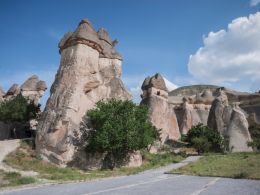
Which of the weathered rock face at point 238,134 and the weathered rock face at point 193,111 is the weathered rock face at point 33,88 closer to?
the weathered rock face at point 193,111

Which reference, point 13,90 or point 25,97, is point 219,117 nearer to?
point 25,97

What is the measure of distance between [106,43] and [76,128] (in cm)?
1480

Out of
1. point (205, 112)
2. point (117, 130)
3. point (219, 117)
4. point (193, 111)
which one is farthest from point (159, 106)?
point (205, 112)

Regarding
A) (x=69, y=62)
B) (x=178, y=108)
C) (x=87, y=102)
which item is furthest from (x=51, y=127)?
(x=178, y=108)

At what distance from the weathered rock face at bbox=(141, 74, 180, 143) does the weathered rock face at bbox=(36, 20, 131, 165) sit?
866 cm

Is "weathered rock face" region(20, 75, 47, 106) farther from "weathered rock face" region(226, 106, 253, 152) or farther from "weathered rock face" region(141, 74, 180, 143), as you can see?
"weathered rock face" region(226, 106, 253, 152)

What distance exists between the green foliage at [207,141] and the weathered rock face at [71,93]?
9690 millimetres

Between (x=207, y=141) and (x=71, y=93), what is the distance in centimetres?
1693

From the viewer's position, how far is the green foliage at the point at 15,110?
35.7 m

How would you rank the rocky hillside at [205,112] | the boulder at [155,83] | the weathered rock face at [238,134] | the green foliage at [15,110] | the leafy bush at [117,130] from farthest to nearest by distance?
the boulder at [155,83] → the green foliage at [15,110] → the rocky hillside at [205,112] → the weathered rock face at [238,134] → the leafy bush at [117,130]

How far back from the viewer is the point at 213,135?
36.5m

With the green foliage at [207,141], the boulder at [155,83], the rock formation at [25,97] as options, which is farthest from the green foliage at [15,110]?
the green foliage at [207,141]

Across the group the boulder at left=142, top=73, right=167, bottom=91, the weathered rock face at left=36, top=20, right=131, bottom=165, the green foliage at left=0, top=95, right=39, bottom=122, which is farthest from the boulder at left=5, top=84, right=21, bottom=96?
the weathered rock face at left=36, top=20, right=131, bottom=165

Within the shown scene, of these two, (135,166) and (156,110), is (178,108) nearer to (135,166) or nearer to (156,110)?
(156,110)
